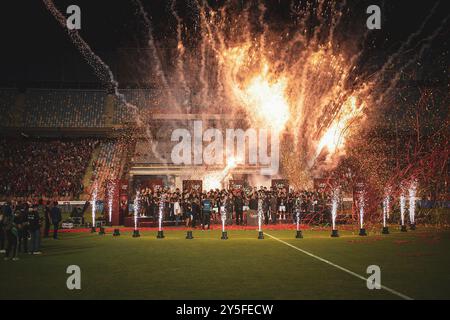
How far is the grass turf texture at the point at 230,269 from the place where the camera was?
29.0ft

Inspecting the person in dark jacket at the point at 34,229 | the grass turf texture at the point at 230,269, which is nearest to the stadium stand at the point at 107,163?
the grass turf texture at the point at 230,269

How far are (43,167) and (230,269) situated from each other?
114 ft

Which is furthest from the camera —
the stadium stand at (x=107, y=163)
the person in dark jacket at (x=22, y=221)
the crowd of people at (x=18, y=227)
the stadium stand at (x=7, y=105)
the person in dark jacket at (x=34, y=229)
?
the stadium stand at (x=7, y=105)

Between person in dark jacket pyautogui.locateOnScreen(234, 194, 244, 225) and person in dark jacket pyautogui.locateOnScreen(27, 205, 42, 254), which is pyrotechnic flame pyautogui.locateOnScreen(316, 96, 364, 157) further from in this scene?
person in dark jacket pyautogui.locateOnScreen(27, 205, 42, 254)

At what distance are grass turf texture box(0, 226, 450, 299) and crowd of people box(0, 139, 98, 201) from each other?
2196 centimetres

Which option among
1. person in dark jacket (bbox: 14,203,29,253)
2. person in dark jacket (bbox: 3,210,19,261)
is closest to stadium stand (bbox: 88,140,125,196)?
person in dark jacket (bbox: 14,203,29,253)

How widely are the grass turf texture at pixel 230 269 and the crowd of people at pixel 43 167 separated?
2196 cm

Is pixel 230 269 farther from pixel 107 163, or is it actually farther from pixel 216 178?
pixel 107 163

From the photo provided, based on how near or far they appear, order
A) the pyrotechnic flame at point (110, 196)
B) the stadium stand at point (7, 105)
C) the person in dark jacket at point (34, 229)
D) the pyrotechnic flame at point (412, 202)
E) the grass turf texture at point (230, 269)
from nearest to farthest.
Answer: the grass turf texture at point (230, 269) < the person in dark jacket at point (34, 229) < the pyrotechnic flame at point (412, 202) < the pyrotechnic flame at point (110, 196) < the stadium stand at point (7, 105)

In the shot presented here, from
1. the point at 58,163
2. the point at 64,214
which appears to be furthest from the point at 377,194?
the point at 58,163

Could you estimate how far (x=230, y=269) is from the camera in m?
11.5

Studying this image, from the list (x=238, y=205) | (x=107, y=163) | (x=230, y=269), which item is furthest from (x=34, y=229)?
(x=107, y=163)

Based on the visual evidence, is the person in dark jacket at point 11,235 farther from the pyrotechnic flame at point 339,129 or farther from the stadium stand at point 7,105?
the stadium stand at point 7,105

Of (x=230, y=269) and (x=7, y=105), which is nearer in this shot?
(x=230, y=269)
